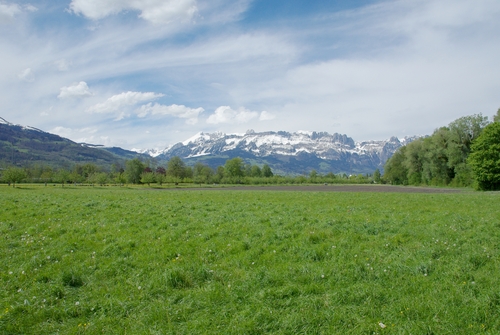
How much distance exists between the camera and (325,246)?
10.6 m

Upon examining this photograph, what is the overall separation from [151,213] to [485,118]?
3883 inches

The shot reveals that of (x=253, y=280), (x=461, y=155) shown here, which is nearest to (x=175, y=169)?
(x=461, y=155)

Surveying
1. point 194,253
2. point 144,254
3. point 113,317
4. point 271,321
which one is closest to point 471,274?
point 271,321

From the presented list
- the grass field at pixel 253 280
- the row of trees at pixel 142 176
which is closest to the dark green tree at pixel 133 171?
the row of trees at pixel 142 176

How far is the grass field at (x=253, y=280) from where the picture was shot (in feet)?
19.9

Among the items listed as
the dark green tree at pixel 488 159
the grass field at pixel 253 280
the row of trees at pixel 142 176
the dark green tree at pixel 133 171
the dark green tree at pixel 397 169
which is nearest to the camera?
the grass field at pixel 253 280

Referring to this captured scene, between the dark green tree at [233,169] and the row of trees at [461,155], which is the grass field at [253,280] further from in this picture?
the dark green tree at [233,169]

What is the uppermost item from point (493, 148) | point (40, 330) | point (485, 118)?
point (485, 118)

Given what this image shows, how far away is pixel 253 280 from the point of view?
801 centimetres

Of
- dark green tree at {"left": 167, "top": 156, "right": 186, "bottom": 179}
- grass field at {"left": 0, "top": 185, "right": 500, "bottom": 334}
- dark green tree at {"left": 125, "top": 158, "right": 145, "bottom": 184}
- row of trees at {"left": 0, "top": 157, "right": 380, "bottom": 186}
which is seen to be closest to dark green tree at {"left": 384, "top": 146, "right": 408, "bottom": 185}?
row of trees at {"left": 0, "top": 157, "right": 380, "bottom": 186}

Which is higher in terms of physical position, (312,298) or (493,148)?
(493,148)

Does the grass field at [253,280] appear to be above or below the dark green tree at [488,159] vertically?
below

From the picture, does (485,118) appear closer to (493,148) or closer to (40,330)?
(493,148)

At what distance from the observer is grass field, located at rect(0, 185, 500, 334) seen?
6.05m
